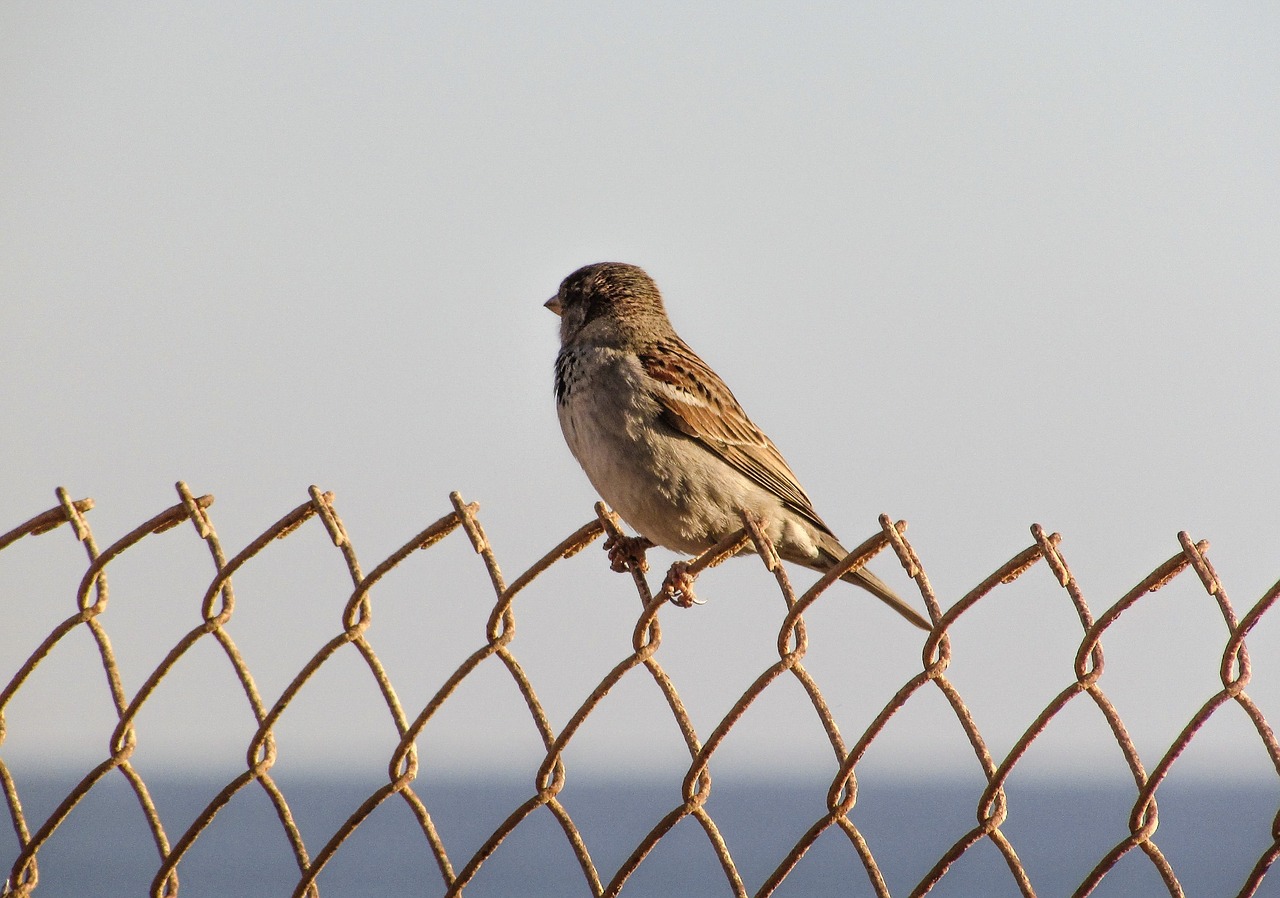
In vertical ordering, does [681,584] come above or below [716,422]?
below

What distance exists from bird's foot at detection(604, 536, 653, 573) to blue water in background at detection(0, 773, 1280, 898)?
111 feet

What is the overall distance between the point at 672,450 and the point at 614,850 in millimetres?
66523

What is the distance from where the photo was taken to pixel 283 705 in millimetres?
2678

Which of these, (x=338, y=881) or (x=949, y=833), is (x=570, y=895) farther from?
(x=949, y=833)

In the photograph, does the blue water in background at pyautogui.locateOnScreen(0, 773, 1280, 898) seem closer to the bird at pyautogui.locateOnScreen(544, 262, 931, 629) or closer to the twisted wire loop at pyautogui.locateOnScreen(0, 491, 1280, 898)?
the bird at pyautogui.locateOnScreen(544, 262, 931, 629)

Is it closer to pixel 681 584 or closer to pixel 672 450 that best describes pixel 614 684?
pixel 681 584

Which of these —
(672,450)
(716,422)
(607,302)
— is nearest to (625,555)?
(672,450)

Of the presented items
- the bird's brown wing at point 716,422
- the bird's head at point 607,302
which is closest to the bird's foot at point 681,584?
the bird's brown wing at point 716,422

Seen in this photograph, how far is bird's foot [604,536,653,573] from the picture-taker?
4.12 meters

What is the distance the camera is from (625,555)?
4.14m

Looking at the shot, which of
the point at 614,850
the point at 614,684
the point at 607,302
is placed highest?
the point at 607,302

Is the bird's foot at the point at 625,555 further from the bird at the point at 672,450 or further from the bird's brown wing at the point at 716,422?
the bird's brown wing at the point at 716,422

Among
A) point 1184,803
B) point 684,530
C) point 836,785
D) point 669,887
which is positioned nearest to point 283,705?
point 836,785

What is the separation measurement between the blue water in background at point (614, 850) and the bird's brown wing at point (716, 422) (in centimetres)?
3310
